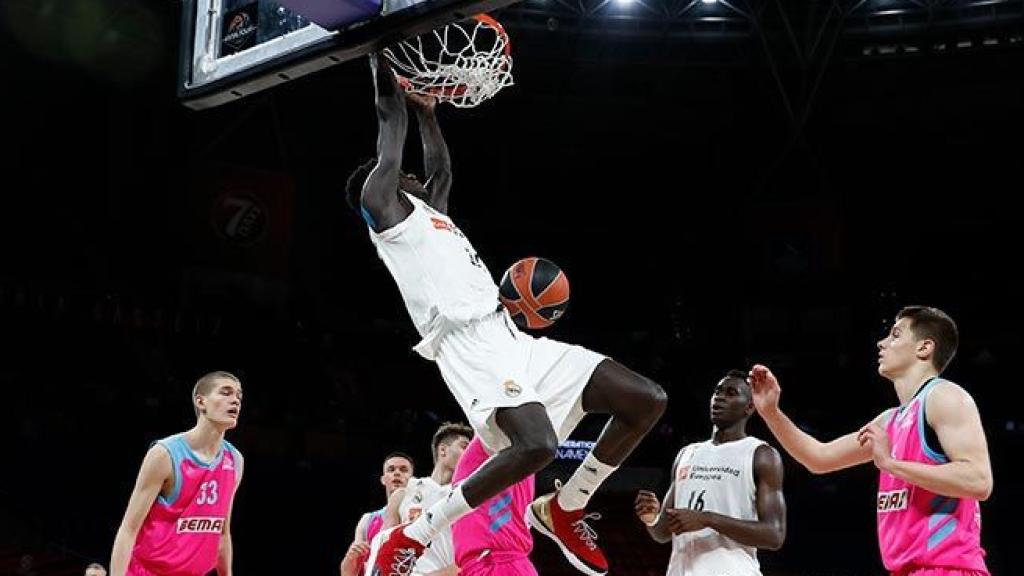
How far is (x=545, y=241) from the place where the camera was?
19766 millimetres

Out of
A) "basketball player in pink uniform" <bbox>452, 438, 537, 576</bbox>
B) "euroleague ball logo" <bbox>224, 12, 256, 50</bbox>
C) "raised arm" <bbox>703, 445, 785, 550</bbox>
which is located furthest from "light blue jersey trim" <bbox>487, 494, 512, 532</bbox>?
"euroleague ball logo" <bbox>224, 12, 256, 50</bbox>

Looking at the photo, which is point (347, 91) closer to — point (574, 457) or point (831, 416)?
point (574, 457)

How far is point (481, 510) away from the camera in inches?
189

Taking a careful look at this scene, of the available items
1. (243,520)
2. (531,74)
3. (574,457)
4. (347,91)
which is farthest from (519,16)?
(243,520)

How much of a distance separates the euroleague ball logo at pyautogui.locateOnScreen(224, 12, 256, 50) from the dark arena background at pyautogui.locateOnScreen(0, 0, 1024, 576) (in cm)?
992

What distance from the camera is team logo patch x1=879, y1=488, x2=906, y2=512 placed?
391 cm

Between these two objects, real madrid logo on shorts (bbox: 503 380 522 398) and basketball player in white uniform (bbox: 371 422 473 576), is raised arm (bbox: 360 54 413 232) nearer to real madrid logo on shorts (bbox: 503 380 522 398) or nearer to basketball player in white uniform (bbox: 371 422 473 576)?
real madrid logo on shorts (bbox: 503 380 522 398)

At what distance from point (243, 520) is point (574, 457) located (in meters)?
5.27

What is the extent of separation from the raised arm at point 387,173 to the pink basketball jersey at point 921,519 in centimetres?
205

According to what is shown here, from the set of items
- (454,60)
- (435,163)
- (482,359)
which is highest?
(454,60)

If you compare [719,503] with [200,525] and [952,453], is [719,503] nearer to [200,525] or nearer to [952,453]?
[952,453]

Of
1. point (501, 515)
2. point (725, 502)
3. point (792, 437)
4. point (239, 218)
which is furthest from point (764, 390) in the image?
point (239, 218)

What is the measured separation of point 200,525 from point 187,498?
146mm

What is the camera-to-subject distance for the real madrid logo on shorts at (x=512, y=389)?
4172 mm
